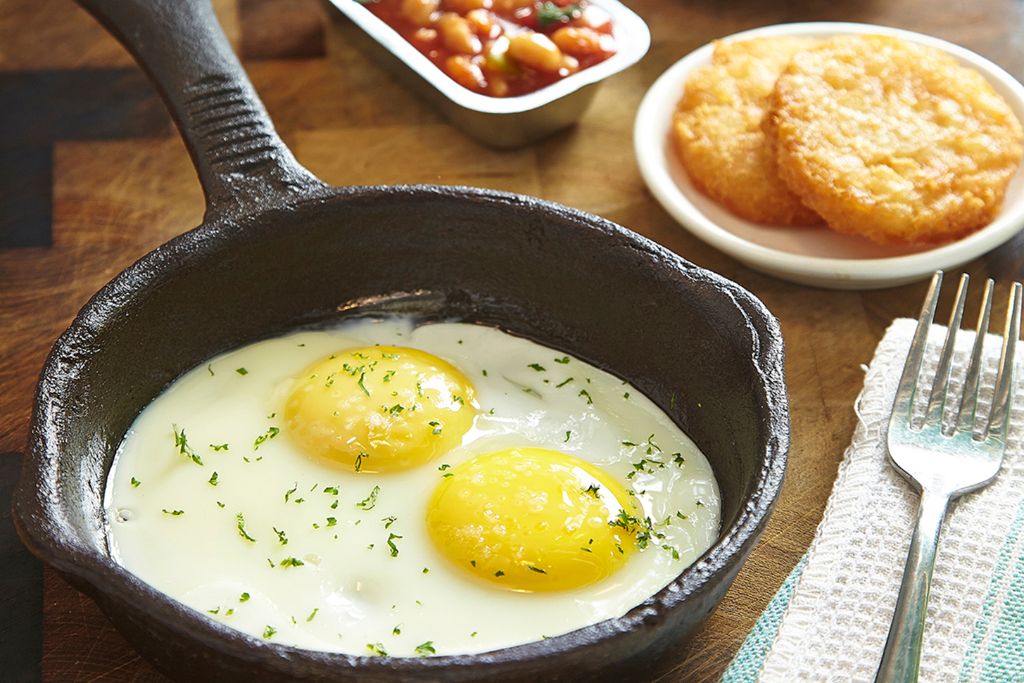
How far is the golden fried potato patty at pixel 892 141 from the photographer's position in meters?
2.83

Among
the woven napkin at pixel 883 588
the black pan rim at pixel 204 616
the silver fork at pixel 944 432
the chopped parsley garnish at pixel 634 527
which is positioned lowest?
the woven napkin at pixel 883 588

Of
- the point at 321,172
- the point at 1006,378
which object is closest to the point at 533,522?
the point at 1006,378

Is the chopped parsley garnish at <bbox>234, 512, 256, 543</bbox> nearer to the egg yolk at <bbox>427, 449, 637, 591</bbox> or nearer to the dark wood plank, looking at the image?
the egg yolk at <bbox>427, 449, 637, 591</bbox>

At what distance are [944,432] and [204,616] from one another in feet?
5.09

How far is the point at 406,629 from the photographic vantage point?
1.95 m

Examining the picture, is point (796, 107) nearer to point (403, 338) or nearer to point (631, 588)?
point (403, 338)

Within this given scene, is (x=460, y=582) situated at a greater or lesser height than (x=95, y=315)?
lesser

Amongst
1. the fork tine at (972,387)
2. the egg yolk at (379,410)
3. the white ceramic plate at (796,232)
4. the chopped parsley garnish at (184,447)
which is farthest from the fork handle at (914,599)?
the chopped parsley garnish at (184,447)

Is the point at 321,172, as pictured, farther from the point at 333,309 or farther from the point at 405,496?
the point at 405,496

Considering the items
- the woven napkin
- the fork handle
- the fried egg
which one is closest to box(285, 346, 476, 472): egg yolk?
the fried egg

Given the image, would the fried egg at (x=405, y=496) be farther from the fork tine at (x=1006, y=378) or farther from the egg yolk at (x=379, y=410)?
the fork tine at (x=1006, y=378)

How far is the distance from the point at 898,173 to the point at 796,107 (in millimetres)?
299

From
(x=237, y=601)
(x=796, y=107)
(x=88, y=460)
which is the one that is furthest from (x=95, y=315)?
(x=796, y=107)

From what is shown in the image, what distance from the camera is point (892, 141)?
2.93 m
